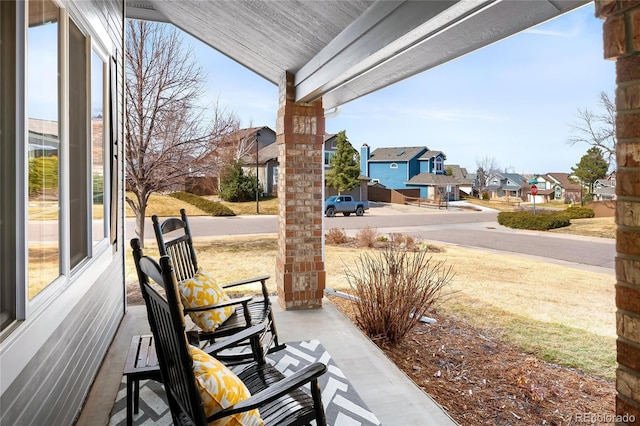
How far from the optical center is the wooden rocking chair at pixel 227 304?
281cm

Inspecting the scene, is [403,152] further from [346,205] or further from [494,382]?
[494,382]

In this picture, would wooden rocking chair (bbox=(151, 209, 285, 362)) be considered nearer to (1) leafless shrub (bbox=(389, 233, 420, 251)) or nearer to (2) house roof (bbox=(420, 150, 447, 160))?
(1) leafless shrub (bbox=(389, 233, 420, 251))

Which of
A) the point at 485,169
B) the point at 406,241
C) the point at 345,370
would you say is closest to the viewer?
the point at 345,370

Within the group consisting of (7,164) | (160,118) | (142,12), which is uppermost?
(142,12)

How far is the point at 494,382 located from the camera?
3.27 m

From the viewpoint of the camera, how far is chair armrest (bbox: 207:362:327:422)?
→ 143 centimetres

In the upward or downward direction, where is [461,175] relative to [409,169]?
downward

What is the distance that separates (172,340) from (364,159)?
7149 millimetres

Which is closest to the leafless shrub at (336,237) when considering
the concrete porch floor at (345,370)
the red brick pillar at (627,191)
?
the concrete porch floor at (345,370)

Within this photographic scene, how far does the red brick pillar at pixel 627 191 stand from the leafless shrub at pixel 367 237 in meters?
7.12

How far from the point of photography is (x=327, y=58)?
310cm

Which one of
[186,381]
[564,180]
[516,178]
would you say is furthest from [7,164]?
[516,178]

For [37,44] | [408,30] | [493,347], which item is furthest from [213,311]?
[493,347]

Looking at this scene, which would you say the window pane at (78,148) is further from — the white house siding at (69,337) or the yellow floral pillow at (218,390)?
the yellow floral pillow at (218,390)
